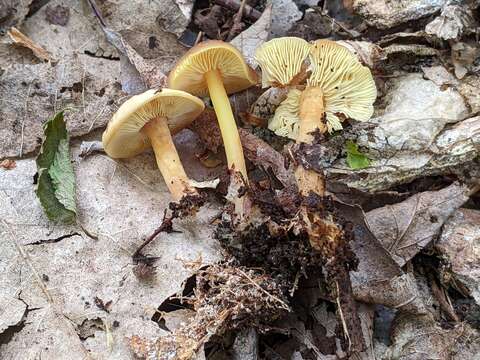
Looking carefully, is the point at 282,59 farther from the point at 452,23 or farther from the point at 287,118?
the point at 452,23

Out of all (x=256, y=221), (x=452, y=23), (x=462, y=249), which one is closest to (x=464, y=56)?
(x=452, y=23)

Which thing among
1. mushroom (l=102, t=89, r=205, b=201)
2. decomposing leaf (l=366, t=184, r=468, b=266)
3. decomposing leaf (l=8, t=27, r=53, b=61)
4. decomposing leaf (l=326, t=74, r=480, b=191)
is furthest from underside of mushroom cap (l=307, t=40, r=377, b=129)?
decomposing leaf (l=8, t=27, r=53, b=61)

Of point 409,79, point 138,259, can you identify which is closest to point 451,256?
point 409,79

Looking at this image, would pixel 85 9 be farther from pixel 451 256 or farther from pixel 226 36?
pixel 451 256

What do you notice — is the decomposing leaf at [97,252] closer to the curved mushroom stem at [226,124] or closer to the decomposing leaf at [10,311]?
the decomposing leaf at [10,311]

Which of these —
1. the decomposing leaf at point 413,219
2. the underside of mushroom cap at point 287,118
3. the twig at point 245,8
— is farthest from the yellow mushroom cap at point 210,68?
the decomposing leaf at point 413,219
